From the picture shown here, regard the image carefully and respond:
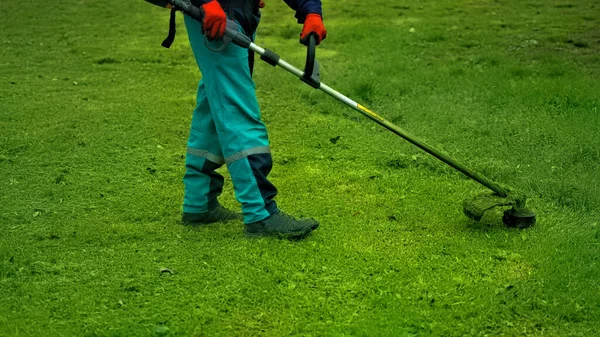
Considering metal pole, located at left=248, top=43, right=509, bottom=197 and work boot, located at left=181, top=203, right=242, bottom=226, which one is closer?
metal pole, located at left=248, top=43, right=509, bottom=197

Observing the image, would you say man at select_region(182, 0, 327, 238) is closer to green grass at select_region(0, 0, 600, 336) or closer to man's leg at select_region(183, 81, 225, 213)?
man's leg at select_region(183, 81, 225, 213)

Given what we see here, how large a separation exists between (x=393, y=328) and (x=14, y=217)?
2.13m

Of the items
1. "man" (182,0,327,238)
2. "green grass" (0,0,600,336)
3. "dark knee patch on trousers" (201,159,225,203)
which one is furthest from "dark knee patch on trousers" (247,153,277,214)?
"dark knee patch on trousers" (201,159,225,203)

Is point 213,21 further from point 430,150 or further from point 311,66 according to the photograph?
point 430,150

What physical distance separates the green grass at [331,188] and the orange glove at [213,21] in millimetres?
949

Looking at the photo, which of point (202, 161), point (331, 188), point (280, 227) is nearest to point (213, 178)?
point (202, 161)

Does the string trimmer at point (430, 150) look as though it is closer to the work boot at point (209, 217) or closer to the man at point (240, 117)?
the man at point (240, 117)

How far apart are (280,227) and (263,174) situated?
0.83ft

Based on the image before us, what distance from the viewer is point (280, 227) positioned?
3850 mm

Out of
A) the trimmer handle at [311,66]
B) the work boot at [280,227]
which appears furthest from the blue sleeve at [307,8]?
the work boot at [280,227]

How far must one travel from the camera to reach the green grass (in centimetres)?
329

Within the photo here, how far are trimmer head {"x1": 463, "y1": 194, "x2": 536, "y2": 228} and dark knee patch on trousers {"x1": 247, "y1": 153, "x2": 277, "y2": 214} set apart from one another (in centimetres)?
91

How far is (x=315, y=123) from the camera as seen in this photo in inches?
222

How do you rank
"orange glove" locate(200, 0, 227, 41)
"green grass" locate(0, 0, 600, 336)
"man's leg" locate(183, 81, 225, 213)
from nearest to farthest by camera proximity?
"green grass" locate(0, 0, 600, 336) < "orange glove" locate(200, 0, 227, 41) < "man's leg" locate(183, 81, 225, 213)
